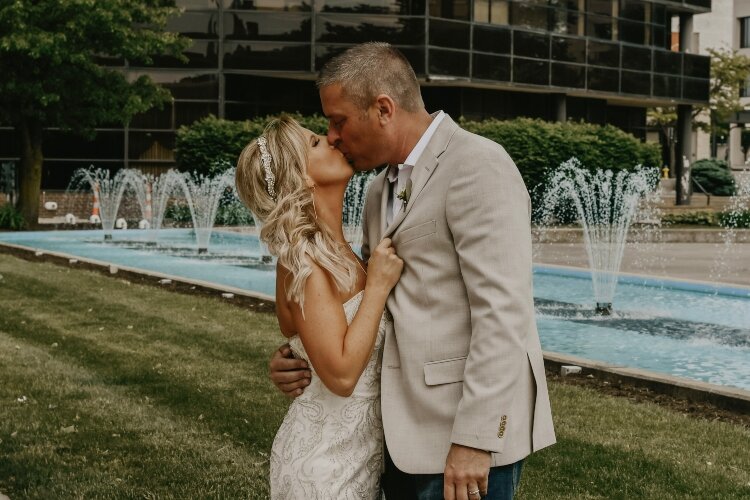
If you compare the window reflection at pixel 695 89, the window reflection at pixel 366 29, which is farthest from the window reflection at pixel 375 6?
the window reflection at pixel 695 89

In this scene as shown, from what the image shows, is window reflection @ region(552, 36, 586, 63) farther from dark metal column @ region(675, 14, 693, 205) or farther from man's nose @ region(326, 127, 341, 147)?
man's nose @ region(326, 127, 341, 147)

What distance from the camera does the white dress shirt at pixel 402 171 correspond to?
3016 mm

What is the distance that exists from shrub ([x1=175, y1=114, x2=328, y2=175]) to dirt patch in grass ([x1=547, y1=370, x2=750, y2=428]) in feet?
73.6

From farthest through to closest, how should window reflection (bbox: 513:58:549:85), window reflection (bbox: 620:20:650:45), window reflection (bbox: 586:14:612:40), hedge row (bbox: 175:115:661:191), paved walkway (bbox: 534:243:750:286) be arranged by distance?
1. window reflection (bbox: 620:20:650:45)
2. window reflection (bbox: 586:14:612:40)
3. window reflection (bbox: 513:58:549:85)
4. hedge row (bbox: 175:115:661:191)
5. paved walkway (bbox: 534:243:750:286)

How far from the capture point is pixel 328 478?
316cm

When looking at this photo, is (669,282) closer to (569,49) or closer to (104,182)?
(104,182)

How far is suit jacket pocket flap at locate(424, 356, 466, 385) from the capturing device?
2.88m

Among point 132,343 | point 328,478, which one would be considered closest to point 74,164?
point 132,343

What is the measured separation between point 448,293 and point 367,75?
1.97 feet

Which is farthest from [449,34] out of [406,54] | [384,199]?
[384,199]

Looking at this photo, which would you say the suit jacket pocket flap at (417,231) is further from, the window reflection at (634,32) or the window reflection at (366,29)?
the window reflection at (634,32)

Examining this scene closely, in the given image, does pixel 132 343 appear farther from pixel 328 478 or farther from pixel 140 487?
pixel 328 478

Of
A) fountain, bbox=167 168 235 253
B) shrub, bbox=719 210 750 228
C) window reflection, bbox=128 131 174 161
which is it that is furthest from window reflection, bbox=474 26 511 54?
window reflection, bbox=128 131 174 161

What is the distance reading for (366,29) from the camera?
32938 mm
